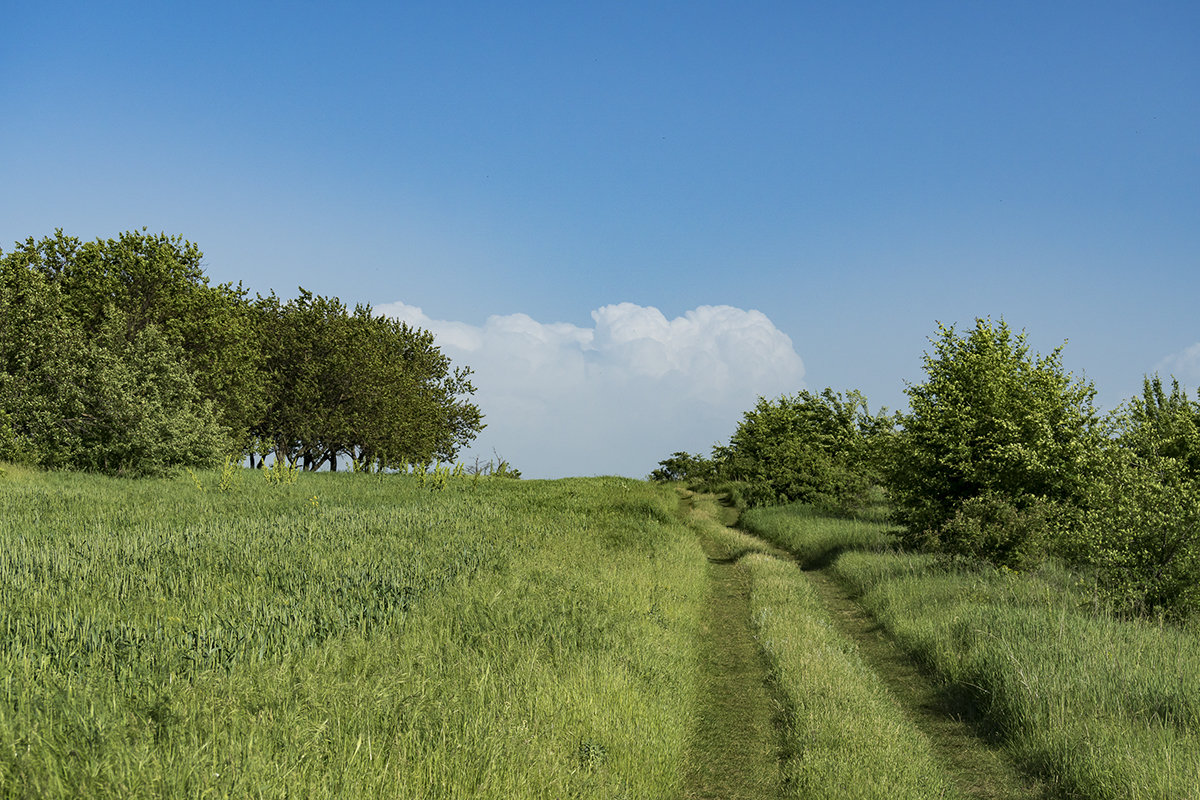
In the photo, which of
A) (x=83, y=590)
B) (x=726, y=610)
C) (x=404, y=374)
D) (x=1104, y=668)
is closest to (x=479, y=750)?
(x=83, y=590)

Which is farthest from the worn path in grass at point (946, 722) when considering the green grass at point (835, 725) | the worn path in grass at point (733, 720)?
the worn path in grass at point (733, 720)

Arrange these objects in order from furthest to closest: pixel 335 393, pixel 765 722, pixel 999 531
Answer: pixel 335 393 < pixel 999 531 < pixel 765 722

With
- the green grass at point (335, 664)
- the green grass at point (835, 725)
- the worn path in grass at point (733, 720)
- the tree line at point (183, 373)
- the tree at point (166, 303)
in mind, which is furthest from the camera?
the tree at point (166, 303)

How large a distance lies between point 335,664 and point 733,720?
5.21 metres

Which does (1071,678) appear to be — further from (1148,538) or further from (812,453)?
(812,453)

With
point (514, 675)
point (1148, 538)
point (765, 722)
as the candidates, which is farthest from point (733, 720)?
point (1148, 538)

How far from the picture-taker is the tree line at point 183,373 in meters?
30.1

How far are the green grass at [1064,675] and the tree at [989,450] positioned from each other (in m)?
2.49

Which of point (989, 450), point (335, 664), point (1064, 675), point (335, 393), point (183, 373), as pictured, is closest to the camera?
point (335, 664)

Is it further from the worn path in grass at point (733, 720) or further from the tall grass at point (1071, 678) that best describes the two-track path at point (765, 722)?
the tall grass at point (1071, 678)

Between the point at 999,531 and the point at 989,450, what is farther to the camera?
the point at 989,450

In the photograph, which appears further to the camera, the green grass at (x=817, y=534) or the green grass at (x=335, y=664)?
the green grass at (x=817, y=534)

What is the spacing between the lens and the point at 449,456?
54.9 metres

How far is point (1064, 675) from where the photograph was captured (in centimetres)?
933
